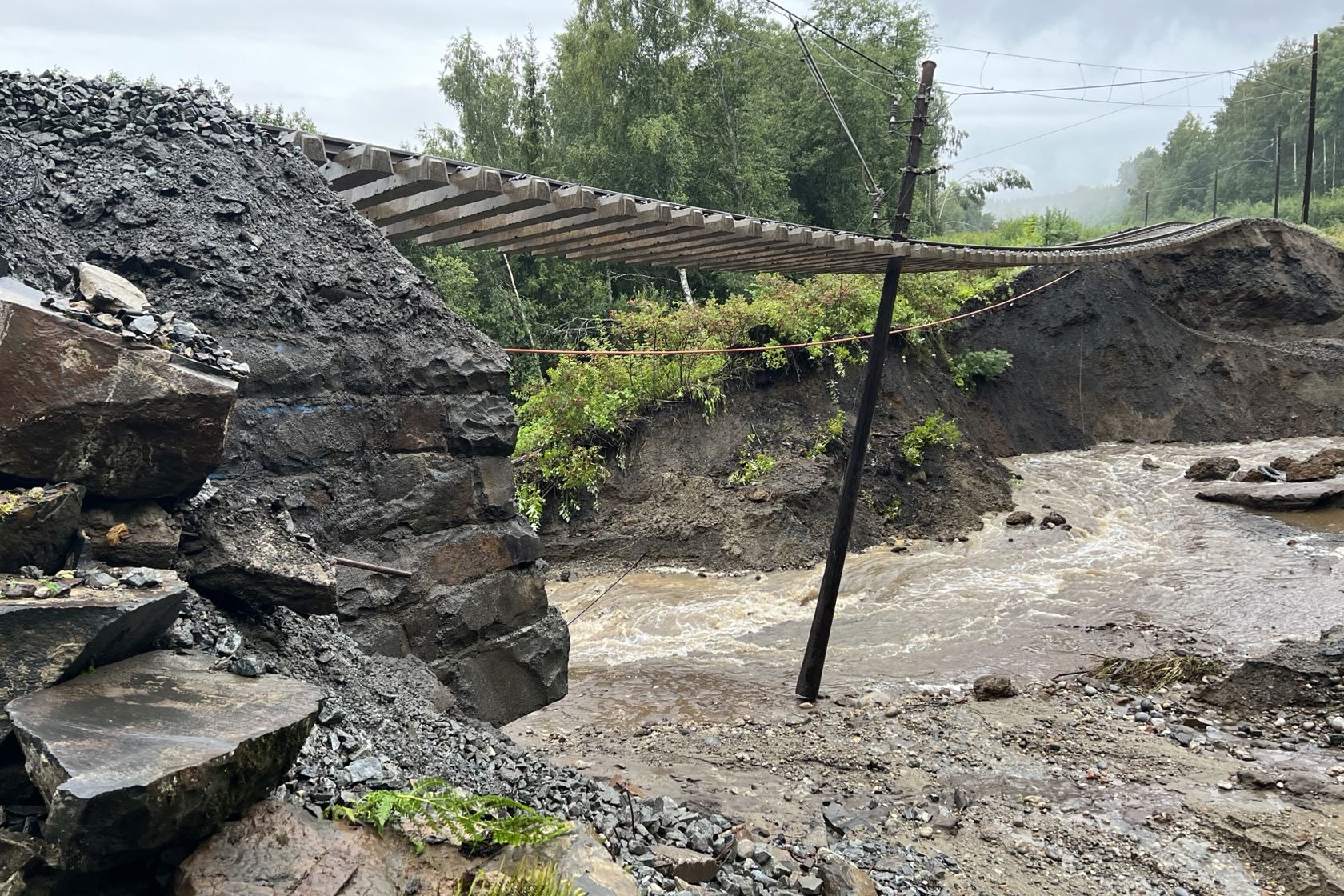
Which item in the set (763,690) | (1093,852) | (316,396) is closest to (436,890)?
(316,396)

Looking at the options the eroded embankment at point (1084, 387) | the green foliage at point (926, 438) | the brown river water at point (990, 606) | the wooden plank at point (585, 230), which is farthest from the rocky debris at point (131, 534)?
the green foliage at point (926, 438)

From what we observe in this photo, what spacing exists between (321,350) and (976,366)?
1304 cm

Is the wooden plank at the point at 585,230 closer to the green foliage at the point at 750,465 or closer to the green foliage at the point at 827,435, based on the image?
the green foliage at the point at 750,465

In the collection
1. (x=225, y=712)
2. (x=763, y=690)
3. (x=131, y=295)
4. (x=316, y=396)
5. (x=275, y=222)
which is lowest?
(x=763, y=690)

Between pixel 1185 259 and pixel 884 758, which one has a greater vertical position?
pixel 1185 259

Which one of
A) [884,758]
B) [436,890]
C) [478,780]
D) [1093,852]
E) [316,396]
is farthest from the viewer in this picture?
[884,758]

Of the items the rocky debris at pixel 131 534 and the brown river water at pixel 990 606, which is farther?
the brown river water at pixel 990 606

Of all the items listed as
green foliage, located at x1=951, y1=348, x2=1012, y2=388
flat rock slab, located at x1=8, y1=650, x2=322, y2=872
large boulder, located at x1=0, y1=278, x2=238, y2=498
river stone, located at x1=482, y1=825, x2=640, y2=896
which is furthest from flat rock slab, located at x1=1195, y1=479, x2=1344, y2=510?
large boulder, located at x1=0, y1=278, x2=238, y2=498

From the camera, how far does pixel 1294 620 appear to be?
811cm

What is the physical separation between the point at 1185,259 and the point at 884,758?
48.9 feet

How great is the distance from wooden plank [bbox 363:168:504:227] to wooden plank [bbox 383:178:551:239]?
0.18 ft

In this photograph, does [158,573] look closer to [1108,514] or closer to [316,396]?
[316,396]

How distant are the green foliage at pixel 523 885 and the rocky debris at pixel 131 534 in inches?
54.3

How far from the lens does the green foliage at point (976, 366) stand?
49.4ft
